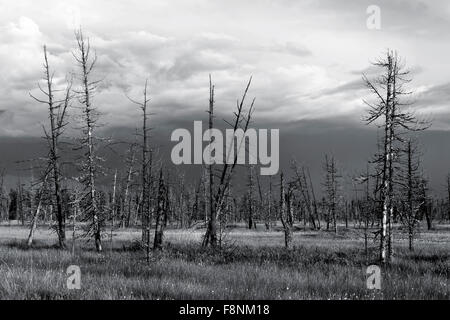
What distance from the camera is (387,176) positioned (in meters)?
18.2

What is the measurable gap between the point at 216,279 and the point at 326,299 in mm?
3158

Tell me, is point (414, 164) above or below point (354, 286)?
above

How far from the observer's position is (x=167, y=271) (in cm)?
1147

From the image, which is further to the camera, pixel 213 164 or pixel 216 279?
pixel 213 164

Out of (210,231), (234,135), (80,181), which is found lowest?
(210,231)

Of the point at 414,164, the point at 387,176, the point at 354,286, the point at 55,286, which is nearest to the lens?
the point at 55,286

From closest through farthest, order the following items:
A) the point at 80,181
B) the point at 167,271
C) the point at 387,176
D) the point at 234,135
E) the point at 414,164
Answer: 1. the point at 167,271
2. the point at 387,176
3. the point at 234,135
4. the point at 80,181
5. the point at 414,164
